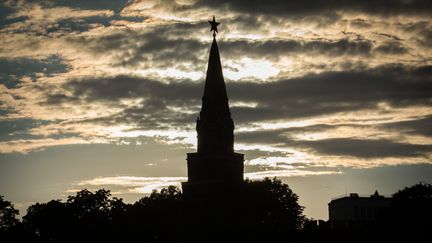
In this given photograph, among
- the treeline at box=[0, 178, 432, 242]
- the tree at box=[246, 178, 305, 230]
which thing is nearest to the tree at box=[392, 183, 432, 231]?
the treeline at box=[0, 178, 432, 242]

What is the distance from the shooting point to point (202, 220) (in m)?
87.9

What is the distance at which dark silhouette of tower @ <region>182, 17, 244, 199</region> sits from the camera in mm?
97312

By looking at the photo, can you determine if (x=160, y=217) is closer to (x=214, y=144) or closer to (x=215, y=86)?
(x=214, y=144)

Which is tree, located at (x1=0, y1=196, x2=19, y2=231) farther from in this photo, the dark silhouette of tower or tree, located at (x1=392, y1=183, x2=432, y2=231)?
tree, located at (x1=392, y1=183, x2=432, y2=231)

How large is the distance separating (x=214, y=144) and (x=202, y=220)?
12.9m

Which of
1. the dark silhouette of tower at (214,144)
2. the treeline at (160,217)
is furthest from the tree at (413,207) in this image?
the dark silhouette of tower at (214,144)

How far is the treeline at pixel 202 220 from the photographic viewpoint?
75250 mm

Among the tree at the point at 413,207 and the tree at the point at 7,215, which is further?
the tree at the point at 7,215

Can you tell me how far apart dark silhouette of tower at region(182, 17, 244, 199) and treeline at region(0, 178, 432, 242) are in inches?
86.3

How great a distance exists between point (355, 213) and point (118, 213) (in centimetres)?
5796

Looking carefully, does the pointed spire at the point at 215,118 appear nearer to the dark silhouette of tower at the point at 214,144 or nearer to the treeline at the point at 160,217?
the dark silhouette of tower at the point at 214,144

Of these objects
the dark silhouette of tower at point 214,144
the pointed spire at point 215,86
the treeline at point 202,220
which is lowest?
the treeline at point 202,220

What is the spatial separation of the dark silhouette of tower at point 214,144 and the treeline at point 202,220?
2.19m

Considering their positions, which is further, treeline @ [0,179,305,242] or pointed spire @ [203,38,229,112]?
pointed spire @ [203,38,229,112]
